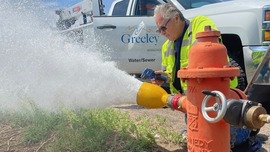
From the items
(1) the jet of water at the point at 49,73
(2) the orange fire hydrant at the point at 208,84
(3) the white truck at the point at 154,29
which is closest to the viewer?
(2) the orange fire hydrant at the point at 208,84

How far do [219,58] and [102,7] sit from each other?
558 centimetres

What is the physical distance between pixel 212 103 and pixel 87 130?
1.77 metres

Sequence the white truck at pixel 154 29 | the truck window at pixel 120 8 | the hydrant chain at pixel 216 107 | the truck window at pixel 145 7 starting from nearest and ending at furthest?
the hydrant chain at pixel 216 107
the white truck at pixel 154 29
the truck window at pixel 145 7
the truck window at pixel 120 8

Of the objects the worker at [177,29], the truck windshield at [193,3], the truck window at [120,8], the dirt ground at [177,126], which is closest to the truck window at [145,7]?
the truck window at [120,8]

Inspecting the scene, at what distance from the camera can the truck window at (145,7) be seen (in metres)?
6.25

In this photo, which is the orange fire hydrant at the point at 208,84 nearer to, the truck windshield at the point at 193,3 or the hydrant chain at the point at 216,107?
the hydrant chain at the point at 216,107

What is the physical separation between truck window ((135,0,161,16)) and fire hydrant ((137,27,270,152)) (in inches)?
195

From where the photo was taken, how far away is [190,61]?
1.39 meters

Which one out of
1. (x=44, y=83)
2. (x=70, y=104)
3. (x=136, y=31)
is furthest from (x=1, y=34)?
(x=136, y=31)

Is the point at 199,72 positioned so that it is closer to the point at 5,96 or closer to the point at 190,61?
the point at 190,61

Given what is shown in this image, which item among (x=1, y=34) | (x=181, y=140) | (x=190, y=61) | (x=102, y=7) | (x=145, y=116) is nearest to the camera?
(x=190, y=61)

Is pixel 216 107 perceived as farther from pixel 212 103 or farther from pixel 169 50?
pixel 169 50

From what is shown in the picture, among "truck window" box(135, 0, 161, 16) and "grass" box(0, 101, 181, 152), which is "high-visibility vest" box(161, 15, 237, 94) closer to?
"grass" box(0, 101, 181, 152)

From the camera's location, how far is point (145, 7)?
6352 mm
